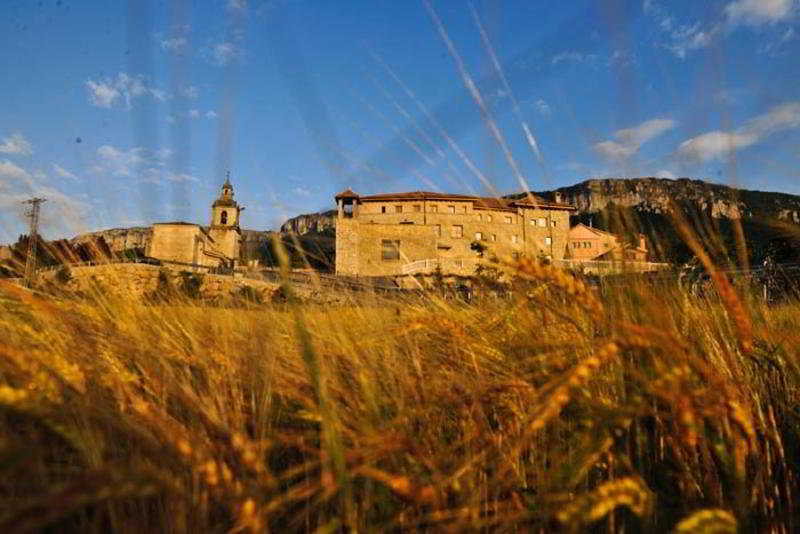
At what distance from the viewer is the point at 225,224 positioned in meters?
48.6

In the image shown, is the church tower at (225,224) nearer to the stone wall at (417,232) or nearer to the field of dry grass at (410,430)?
the stone wall at (417,232)

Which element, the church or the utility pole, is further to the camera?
the church

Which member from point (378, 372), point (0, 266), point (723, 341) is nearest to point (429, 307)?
point (378, 372)

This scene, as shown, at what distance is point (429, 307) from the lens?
268 centimetres

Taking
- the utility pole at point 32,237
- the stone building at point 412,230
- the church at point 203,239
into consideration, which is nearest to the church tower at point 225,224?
the church at point 203,239

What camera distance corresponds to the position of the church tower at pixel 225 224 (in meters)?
47.5

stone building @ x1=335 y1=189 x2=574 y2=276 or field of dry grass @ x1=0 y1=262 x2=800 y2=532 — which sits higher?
stone building @ x1=335 y1=189 x2=574 y2=276

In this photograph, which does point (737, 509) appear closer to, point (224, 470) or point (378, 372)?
point (378, 372)

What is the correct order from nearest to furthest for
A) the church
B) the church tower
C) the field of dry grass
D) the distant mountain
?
the field of dry grass → the distant mountain → the church → the church tower

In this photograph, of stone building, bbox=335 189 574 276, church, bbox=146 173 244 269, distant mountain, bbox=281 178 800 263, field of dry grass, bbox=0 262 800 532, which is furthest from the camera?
church, bbox=146 173 244 269

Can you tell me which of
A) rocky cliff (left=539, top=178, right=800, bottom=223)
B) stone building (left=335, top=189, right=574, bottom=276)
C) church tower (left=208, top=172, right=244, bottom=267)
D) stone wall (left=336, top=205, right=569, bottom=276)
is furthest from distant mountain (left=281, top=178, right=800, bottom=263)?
church tower (left=208, top=172, right=244, bottom=267)

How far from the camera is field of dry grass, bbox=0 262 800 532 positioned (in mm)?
754

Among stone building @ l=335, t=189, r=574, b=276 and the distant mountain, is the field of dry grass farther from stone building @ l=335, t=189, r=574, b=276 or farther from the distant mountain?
stone building @ l=335, t=189, r=574, b=276

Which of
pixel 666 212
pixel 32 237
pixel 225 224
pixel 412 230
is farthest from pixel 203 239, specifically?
pixel 666 212
